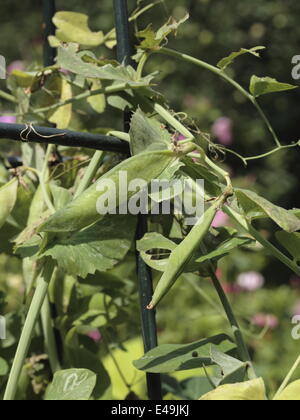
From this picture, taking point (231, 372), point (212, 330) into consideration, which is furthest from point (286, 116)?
point (231, 372)

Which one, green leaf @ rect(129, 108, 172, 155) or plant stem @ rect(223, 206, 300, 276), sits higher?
green leaf @ rect(129, 108, 172, 155)

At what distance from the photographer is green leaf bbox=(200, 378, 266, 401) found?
0.35 m

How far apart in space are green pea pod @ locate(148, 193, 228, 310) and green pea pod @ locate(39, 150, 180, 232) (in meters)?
0.04

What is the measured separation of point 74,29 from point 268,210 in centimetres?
33

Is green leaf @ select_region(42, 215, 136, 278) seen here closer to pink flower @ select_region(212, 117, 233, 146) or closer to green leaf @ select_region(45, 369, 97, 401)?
green leaf @ select_region(45, 369, 97, 401)

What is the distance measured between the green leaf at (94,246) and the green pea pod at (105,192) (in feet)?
0.20

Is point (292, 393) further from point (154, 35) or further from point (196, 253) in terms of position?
point (154, 35)

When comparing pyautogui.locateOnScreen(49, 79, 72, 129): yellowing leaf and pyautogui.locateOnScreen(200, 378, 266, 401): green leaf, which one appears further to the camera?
pyautogui.locateOnScreen(49, 79, 72, 129): yellowing leaf

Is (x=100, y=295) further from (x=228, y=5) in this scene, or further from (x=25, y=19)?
(x=25, y=19)

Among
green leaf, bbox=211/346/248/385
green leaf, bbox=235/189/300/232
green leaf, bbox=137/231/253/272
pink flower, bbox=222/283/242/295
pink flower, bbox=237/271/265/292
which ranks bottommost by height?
pink flower, bbox=222/283/242/295

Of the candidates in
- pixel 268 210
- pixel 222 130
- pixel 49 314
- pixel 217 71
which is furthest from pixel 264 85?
pixel 222 130

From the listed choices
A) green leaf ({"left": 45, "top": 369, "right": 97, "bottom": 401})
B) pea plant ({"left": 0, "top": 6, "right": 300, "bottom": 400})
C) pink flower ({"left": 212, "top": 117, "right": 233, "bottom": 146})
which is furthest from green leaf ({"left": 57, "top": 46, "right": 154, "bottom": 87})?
pink flower ({"left": 212, "top": 117, "right": 233, "bottom": 146})

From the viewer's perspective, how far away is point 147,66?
292 centimetres

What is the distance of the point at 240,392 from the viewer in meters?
0.35
